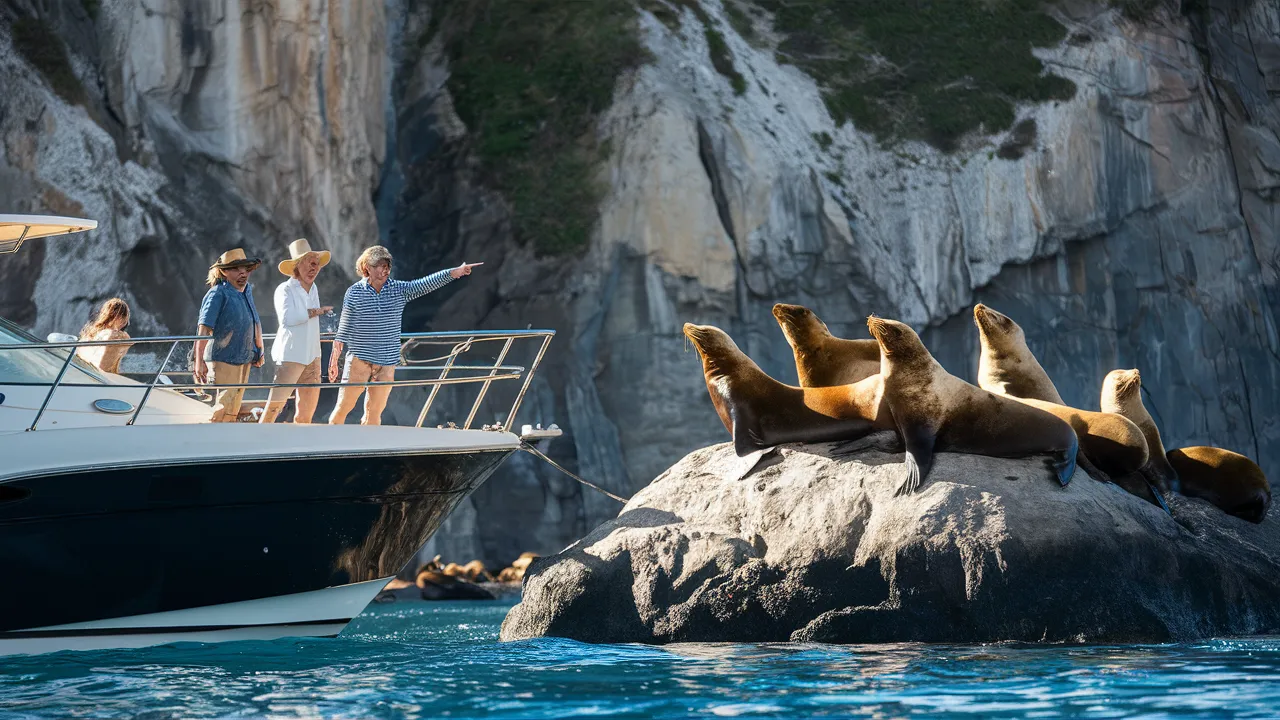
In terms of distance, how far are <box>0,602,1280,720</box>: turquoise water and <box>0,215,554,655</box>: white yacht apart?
254 mm

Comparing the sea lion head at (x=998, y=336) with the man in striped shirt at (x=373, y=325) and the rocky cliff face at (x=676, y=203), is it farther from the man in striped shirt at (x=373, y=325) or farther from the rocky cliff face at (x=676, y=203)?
the rocky cliff face at (x=676, y=203)

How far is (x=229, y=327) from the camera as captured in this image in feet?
28.3

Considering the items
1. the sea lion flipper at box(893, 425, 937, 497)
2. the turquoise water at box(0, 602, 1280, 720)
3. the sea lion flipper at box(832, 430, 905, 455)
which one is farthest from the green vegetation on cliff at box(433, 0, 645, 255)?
the turquoise water at box(0, 602, 1280, 720)

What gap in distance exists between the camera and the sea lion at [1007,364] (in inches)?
386

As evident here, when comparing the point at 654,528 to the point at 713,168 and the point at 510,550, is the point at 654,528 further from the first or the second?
the point at 713,168

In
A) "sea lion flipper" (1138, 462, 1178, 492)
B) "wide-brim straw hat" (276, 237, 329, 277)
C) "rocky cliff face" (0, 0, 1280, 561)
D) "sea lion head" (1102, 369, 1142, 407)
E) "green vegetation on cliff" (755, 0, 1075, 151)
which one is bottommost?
"sea lion flipper" (1138, 462, 1178, 492)

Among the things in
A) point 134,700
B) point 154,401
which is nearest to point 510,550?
point 154,401

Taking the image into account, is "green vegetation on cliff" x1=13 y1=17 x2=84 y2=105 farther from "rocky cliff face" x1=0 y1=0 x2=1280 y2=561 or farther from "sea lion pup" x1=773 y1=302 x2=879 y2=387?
"sea lion pup" x1=773 y1=302 x2=879 y2=387

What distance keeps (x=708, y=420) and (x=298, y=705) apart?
16.6m

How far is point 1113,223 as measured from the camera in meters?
25.4

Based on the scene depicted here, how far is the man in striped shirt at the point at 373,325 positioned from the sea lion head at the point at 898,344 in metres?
2.82

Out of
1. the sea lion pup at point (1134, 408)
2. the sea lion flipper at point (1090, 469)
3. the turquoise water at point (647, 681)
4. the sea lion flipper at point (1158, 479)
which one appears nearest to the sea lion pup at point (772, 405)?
the sea lion flipper at point (1090, 469)

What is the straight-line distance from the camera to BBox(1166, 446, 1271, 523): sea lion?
983 cm

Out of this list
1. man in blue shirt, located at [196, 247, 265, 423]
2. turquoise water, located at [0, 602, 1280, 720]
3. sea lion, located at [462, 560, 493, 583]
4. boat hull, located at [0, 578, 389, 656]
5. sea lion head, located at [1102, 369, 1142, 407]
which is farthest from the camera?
sea lion, located at [462, 560, 493, 583]
